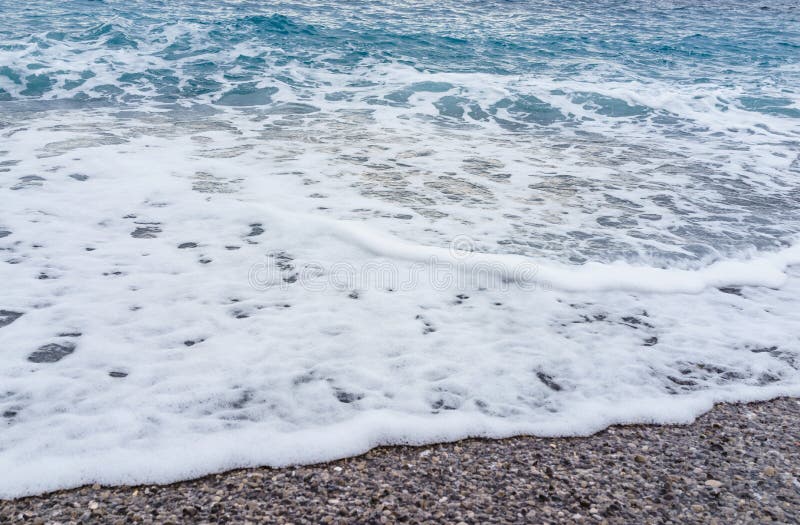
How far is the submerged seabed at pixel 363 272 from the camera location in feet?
8.27

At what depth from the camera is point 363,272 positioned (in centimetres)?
386

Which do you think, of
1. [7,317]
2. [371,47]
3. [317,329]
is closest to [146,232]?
[7,317]

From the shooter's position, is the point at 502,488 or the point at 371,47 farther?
the point at 371,47

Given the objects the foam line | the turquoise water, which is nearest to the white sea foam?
the foam line

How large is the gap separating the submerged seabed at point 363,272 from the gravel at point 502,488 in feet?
0.32

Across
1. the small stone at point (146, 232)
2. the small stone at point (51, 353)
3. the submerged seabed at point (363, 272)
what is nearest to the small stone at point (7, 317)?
the submerged seabed at point (363, 272)

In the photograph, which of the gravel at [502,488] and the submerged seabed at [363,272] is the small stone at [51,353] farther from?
the gravel at [502,488]

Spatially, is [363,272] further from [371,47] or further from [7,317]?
[371,47]

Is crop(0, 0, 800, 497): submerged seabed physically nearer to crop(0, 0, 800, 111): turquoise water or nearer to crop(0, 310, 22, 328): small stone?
crop(0, 310, 22, 328): small stone

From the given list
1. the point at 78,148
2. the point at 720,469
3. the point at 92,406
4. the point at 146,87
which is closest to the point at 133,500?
the point at 92,406

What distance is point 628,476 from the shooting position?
221 centimetres

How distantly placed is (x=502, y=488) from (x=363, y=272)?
6.58 ft

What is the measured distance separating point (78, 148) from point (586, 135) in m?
6.51

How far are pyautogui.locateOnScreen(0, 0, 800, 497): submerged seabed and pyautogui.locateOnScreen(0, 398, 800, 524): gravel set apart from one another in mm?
98
